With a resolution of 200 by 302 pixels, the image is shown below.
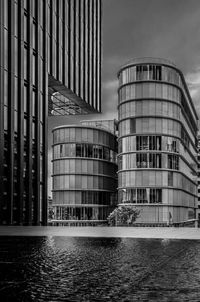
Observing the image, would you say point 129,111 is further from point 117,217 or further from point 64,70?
point 64,70

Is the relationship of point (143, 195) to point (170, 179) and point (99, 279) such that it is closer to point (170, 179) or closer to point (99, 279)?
point (170, 179)

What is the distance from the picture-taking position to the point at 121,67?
87.7m

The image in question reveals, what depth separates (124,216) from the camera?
7531 centimetres

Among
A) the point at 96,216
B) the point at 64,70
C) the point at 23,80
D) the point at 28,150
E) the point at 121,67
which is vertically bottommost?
the point at 96,216

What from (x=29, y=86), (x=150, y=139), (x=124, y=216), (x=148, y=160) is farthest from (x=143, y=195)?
(x=29, y=86)

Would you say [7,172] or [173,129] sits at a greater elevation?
[173,129]

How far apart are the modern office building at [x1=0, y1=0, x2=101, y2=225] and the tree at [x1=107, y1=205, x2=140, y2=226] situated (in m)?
22.2

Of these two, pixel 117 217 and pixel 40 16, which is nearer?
pixel 40 16

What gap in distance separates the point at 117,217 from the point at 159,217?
10959 millimetres

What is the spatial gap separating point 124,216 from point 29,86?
36.0 metres

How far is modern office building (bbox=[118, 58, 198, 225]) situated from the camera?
8394cm

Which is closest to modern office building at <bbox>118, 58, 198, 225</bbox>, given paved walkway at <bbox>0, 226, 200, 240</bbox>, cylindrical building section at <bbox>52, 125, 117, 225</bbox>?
cylindrical building section at <bbox>52, 125, 117, 225</bbox>

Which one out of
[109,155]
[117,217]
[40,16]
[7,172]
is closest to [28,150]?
[7,172]

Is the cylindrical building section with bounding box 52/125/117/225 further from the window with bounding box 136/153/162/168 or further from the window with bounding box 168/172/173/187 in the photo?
the window with bounding box 168/172/173/187
